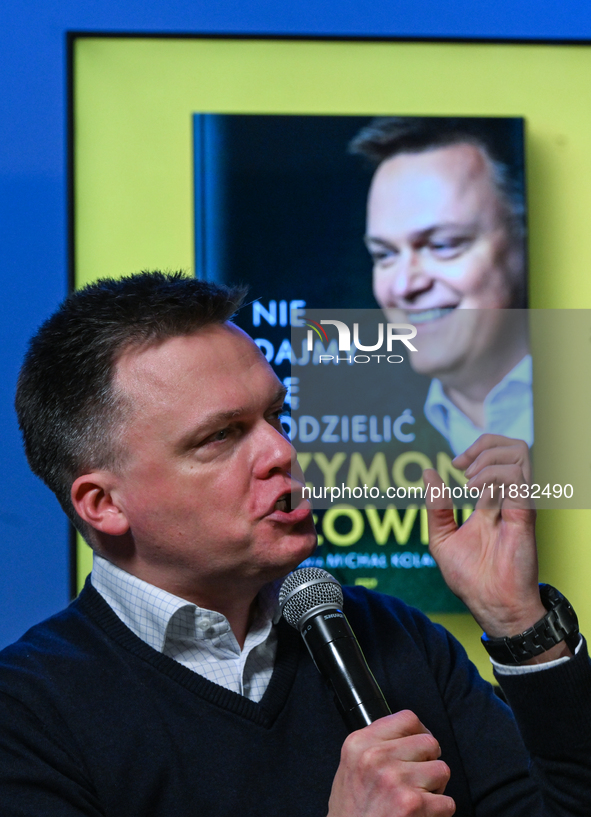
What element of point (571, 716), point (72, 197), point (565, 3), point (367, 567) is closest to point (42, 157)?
point (72, 197)

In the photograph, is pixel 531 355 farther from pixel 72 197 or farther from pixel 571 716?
pixel 72 197

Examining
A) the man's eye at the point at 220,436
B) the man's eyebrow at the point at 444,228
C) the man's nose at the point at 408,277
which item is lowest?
the man's eye at the point at 220,436

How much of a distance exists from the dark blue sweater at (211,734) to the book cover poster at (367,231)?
78 centimetres

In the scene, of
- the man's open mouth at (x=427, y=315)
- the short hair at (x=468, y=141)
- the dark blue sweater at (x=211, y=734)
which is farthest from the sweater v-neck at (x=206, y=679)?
the short hair at (x=468, y=141)

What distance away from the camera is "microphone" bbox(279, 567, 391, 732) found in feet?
2.83

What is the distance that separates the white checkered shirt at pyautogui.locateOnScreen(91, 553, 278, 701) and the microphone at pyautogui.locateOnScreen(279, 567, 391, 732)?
110mm

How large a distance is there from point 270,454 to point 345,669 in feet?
1.00

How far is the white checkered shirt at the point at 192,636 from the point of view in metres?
1.05

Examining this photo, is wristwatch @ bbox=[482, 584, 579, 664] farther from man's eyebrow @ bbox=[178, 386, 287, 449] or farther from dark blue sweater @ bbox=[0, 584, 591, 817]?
man's eyebrow @ bbox=[178, 386, 287, 449]

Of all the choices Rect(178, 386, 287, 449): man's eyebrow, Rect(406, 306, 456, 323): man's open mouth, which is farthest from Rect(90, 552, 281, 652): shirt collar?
Rect(406, 306, 456, 323): man's open mouth

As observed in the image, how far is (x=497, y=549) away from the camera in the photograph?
1067mm

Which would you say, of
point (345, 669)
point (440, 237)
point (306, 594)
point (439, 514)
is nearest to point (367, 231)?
point (440, 237)

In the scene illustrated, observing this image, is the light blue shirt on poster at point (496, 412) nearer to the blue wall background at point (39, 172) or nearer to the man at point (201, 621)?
the man at point (201, 621)

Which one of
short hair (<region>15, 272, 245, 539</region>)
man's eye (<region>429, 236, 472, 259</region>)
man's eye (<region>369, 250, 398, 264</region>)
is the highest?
man's eye (<region>429, 236, 472, 259</region>)
